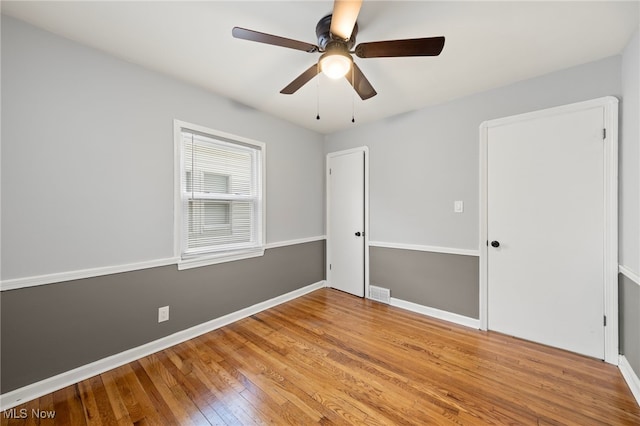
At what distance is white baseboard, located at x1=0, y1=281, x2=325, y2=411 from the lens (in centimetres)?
159

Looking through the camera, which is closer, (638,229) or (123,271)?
(638,229)

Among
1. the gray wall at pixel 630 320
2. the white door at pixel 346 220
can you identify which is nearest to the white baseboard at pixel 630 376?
the gray wall at pixel 630 320

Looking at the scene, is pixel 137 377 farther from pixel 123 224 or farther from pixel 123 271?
pixel 123 224

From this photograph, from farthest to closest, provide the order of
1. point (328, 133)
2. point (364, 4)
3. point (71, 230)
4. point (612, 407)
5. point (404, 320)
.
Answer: point (328, 133) < point (404, 320) < point (71, 230) < point (612, 407) < point (364, 4)

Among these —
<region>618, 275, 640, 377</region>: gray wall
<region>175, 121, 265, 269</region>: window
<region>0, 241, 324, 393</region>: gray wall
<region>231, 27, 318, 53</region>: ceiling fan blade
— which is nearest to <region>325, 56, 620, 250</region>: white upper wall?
<region>618, 275, 640, 377</region>: gray wall

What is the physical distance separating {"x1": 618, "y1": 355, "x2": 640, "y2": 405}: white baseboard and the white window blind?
3.25 meters

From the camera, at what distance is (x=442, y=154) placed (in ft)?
9.22

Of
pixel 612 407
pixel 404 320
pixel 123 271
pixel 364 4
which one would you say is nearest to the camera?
pixel 364 4

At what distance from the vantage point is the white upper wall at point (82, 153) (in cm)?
160

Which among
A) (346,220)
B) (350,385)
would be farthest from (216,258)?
(346,220)

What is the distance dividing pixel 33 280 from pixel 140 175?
3.18 ft

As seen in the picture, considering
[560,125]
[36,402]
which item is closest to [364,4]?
[560,125]

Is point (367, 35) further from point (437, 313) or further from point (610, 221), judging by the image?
point (437, 313)

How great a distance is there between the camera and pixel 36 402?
161 centimetres
